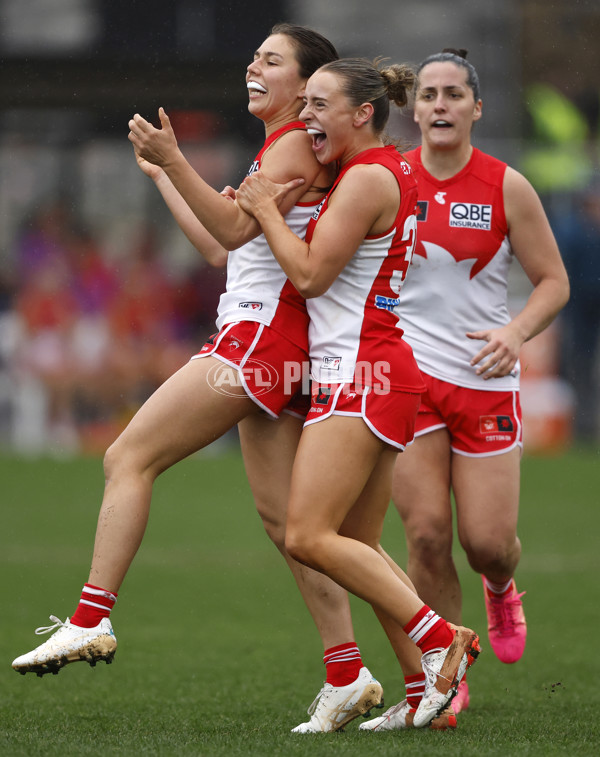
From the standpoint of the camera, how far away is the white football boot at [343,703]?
179 inches

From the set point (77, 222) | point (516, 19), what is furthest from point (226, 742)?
point (516, 19)

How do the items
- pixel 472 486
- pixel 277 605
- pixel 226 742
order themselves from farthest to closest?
pixel 277 605 → pixel 472 486 → pixel 226 742

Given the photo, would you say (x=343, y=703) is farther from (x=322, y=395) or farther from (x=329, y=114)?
(x=329, y=114)

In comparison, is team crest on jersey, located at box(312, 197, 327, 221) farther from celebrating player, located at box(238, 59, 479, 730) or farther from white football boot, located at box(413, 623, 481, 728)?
white football boot, located at box(413, 623, 481, 728)

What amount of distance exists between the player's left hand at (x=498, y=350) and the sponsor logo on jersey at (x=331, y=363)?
2.36 feet

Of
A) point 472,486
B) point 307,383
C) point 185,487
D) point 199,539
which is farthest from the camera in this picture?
point 185,487

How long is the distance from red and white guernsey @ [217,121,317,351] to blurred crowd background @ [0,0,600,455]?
1095 cm

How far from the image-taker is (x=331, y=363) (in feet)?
14.3

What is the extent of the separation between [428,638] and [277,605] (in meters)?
3.32

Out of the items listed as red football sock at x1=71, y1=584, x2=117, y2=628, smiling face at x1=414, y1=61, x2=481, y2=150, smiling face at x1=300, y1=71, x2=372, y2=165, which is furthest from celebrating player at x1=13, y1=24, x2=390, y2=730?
smiling face at x1=414, y1=61, x2=481, y2=150

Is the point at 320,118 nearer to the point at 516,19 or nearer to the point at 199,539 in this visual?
the point at 199,539

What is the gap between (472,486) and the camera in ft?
17.0

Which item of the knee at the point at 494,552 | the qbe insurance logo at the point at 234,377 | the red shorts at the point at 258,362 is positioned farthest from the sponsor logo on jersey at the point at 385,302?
the knee at the point at 494,552

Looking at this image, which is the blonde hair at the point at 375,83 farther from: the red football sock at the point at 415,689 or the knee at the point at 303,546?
the red football sock at the point at 415,689
